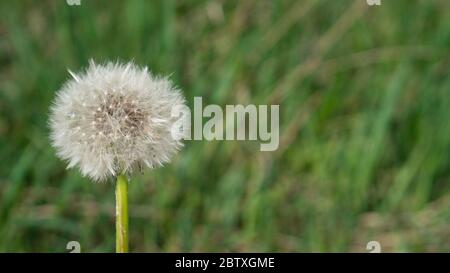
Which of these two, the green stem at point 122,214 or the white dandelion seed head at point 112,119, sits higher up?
the white dandelion seed head at point 112,119

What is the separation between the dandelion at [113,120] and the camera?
0.85 m

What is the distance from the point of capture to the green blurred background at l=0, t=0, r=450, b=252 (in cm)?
244

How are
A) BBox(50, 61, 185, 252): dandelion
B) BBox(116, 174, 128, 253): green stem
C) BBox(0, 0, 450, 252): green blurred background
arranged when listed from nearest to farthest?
BBox(116, 174, 128, 253): green stem → BBox(50, 61, 185, 252): dandelion → BBox(0, 0, 450, 252): green blurred background

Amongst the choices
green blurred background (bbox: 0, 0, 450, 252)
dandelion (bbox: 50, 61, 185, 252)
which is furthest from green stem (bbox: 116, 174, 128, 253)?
green blurred background (bbox: 0, 0, 450, 252)

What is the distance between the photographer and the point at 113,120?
2.85 ft

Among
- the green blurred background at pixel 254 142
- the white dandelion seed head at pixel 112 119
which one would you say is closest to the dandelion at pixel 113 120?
the white dandelion seed head at pixel 112 119

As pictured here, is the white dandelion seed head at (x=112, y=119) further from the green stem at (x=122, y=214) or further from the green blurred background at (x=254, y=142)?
the green blurred background at (x=254, y=142)

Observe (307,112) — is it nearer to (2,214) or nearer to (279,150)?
(279,150)

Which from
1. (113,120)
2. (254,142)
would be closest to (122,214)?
(113,120)

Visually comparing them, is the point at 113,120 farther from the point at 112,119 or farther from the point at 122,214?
the point at 122,214

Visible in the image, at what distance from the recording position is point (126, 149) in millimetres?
826

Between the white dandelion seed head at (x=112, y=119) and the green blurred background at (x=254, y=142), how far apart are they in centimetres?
146

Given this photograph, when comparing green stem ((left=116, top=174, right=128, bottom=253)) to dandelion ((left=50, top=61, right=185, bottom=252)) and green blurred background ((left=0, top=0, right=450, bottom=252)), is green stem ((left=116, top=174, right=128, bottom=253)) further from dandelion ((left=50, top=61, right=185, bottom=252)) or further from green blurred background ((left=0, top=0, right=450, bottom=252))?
green blurred background ((left=0, top=0, right=450, bottom=252))
